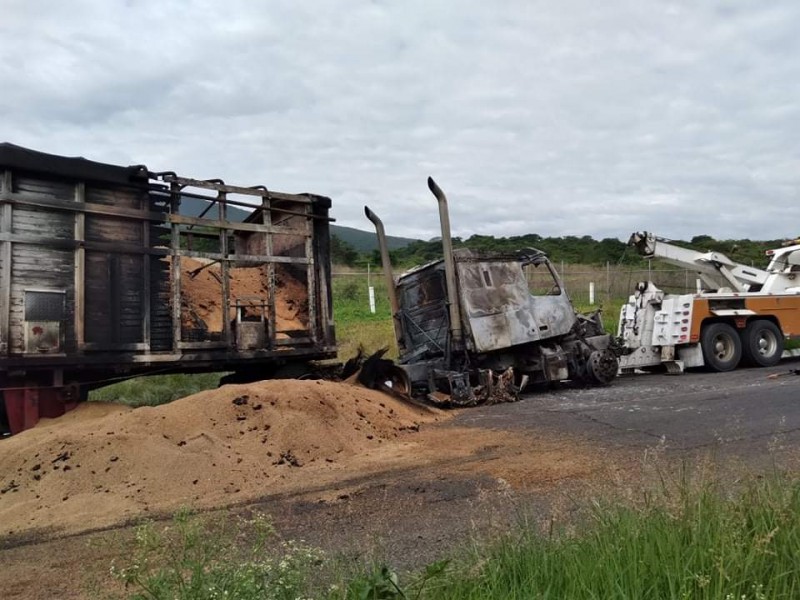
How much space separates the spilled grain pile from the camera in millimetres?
5340

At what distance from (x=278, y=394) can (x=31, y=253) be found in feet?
9.61

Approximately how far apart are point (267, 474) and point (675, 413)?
5.30m

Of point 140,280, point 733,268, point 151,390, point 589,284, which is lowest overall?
point 151,390

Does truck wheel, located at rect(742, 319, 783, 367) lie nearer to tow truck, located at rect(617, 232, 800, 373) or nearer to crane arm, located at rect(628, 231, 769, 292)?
tow truck, located at rect(617, 232, 800, 373)

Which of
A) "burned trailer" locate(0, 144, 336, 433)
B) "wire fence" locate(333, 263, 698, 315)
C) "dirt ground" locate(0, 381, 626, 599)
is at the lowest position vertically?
"dirt ground" locate(0, 381, 626, 599)

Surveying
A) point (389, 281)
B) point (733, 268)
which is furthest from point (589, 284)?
point (389, 281)

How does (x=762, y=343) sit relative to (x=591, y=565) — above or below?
above

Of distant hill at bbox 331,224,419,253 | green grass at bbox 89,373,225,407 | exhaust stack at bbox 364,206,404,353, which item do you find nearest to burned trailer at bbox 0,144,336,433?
green grass at bbox 89,373,225,407

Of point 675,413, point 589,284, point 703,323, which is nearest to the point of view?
point 675,413

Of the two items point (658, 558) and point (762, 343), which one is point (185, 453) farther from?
point (762, 343)

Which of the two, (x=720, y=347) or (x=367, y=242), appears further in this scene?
(x=367, y=242)

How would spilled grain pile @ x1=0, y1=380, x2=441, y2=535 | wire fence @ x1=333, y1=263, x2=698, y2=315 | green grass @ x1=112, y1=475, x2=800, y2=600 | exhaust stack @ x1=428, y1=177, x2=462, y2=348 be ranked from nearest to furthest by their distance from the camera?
green grass @ x1=112, y1=475, x2=800, y2=600, spilled grain pile @ x1=0, y1=380, x2=441, y2=535, exhaust stack @ x1=428, y1=177, x2=462, y2=348, wire fence @ x1=333, y1=263, x2=698, y2=315

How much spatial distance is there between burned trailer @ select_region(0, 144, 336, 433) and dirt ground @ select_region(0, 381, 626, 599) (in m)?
0.70

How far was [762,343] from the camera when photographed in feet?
47.7
